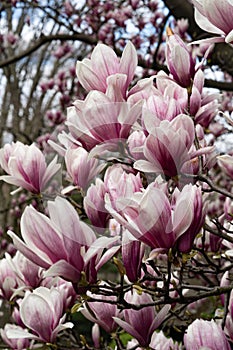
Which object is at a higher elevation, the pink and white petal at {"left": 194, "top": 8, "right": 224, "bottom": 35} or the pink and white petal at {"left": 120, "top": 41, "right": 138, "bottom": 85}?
the pink and white petal at {"left": 194, "top": 8, "right": 224, "bottom": 35}

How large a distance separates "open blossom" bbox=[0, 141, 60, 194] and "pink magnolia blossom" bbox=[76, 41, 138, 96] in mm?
224

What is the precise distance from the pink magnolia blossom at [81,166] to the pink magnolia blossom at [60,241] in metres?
0.27

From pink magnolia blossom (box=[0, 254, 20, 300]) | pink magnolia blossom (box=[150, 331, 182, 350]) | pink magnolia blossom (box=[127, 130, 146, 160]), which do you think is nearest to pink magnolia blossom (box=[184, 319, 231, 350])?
pink magnolia blossom (box=[150, 331, 182, 350])

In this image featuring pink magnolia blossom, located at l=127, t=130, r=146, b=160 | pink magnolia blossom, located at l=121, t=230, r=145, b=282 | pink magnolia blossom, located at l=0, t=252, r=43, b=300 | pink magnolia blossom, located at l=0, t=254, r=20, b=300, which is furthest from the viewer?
pink magnolia blossom, located at l=0, t=254, r=20, b=300

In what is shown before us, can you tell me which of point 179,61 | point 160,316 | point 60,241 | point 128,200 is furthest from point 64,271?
point 179,61

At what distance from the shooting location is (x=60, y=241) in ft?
2.72

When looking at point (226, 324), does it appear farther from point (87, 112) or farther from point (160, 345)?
point (87, 112)

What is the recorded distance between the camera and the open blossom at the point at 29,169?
1140 mm

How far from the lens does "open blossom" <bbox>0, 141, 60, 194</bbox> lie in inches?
44.9

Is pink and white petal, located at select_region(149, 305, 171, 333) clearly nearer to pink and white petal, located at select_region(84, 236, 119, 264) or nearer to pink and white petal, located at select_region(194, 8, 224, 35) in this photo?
pink and white petal, located at select_region(84, 236, 119, 264)

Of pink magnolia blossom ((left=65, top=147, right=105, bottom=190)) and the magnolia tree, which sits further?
pink magnolia blossom ((left=65, top=147, right=105, bottom=190))

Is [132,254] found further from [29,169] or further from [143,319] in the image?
[29,169]

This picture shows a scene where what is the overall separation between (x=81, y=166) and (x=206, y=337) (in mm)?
458

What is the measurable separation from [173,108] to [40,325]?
517 millimetres
